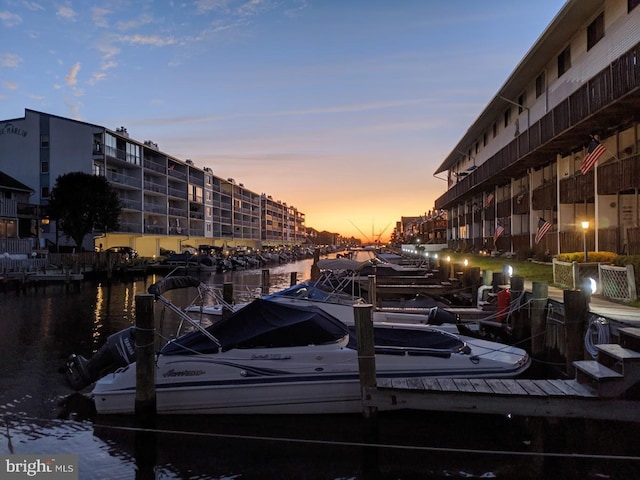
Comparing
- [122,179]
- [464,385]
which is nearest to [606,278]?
[464,385]

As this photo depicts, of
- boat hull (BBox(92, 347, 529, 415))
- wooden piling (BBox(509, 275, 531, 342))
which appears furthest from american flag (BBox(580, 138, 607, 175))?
boat hull (BBox(92, 347, 529, 415))

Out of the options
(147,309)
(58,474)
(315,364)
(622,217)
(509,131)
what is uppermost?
(509,131)

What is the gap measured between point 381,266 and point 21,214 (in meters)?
37.5

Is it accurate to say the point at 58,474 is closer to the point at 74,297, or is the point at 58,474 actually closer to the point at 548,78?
the point at 74,297

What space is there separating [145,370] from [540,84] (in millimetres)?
31354

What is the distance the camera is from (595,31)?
24188mm

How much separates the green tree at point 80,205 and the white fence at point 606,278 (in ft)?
149

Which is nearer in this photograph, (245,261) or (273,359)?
(273,359)

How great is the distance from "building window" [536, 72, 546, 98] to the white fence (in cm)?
1734

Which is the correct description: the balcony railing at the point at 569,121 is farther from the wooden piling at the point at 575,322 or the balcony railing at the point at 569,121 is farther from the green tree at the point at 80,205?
the green tree at the point at 80,205

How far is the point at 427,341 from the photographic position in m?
11.6

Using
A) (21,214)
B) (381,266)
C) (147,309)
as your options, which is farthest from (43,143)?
(147,309)

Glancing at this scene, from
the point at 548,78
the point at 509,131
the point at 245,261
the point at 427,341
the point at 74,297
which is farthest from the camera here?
the point at 245,261

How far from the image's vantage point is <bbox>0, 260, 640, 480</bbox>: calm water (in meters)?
8.29
